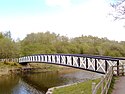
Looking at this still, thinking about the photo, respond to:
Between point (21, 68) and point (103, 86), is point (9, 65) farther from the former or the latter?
point (103, 86)

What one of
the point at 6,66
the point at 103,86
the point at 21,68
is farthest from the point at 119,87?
the point at 21,68

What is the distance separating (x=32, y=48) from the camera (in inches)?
2549

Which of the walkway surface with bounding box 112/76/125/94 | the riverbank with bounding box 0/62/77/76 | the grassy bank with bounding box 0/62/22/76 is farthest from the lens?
the riverbank with bounding box 0/62/77/76

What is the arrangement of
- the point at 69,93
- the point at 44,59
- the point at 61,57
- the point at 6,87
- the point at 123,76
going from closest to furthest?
1. the point at 69,93
2. the point at 123,76
3. the point at 6,87
4. the point at 61,57
5. the point at 44,59

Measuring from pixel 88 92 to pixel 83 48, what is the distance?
62811 millimetres

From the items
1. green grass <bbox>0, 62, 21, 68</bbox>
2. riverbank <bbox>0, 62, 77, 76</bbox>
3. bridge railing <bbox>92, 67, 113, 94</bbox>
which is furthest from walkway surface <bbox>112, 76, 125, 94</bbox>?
green grass <bbox>0, 62, 21, 68</bbox>

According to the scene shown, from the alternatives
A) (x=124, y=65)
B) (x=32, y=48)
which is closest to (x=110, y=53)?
(x=32, y=48)

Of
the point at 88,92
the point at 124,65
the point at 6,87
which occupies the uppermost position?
the point at 124,65

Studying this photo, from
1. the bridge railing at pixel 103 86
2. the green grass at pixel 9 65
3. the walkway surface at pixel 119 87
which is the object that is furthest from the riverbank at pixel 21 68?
the bridge railing at pixel 103 86

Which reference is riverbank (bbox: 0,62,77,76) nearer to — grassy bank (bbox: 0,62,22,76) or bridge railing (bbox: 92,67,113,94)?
grassy bank (bbox: 0,62,22,76)

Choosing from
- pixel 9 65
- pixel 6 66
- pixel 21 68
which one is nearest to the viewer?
pixel 6 66

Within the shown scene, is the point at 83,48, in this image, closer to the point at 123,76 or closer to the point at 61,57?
the point at 61,57

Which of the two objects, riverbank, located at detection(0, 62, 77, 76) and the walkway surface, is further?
riverbank, located at detection(0, 62, 77, 76)

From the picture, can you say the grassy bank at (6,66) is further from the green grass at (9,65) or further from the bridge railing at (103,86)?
the bridge railing at (103,86)
